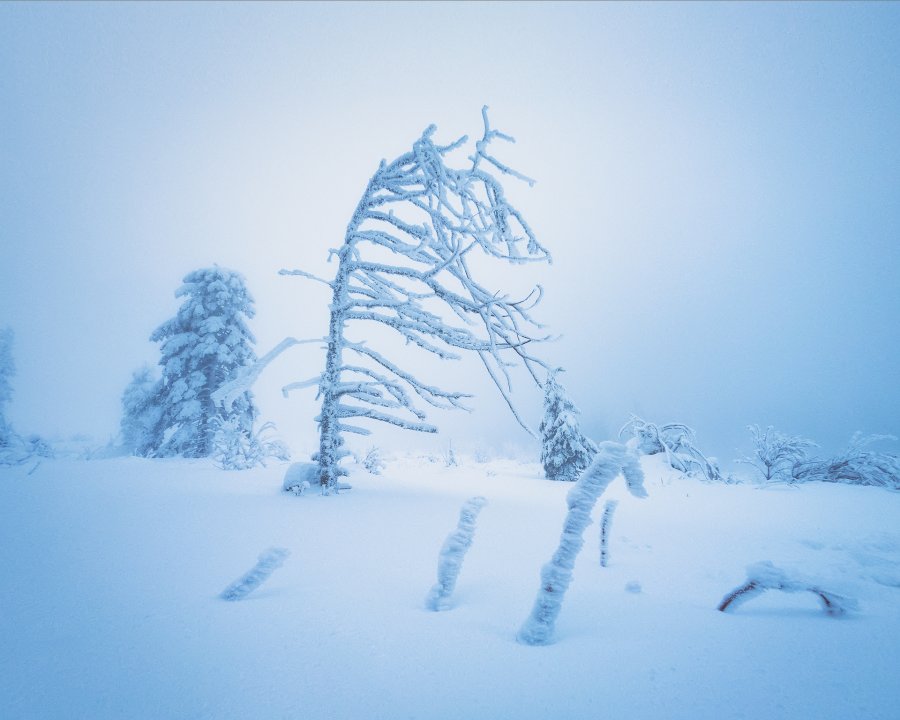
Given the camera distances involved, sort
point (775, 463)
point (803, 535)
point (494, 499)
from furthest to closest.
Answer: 1. point (775, 463)
2. point (494, 499)
3. point (803, 535)

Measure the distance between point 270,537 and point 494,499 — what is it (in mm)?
2672

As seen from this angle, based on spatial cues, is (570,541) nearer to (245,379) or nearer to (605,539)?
(605,539)

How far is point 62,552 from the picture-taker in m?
2.34

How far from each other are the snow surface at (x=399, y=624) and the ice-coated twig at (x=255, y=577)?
2.5 inches

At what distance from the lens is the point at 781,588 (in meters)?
1.58

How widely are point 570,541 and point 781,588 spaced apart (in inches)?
34.5

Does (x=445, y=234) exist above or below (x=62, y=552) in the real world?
above

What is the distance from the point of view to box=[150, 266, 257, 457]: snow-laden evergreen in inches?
518

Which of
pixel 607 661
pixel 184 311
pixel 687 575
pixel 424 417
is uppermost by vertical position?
pixel 184 311

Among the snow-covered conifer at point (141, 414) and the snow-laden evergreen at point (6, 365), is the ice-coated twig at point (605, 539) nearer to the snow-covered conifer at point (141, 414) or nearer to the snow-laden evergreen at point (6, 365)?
the snow-covered conifer at point (141, 414)

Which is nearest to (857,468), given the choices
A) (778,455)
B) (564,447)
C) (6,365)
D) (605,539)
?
(778,455)

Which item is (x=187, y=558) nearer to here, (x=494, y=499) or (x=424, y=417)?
(x=424, y=417)

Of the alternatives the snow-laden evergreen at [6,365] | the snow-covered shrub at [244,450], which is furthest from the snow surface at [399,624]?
the snow-laden evergreen at [6,365]

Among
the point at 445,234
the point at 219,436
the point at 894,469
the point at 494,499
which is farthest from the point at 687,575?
the point at 894,469
